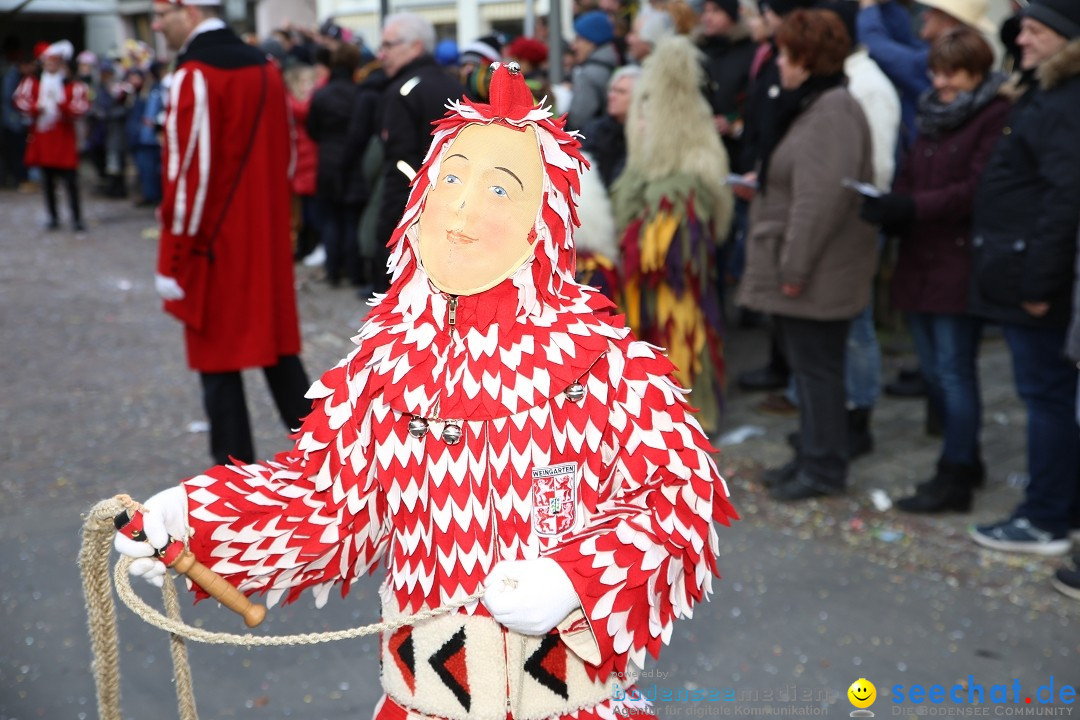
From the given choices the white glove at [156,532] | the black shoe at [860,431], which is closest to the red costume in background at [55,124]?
the black shoe at [860,431]

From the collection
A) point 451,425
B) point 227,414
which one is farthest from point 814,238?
point 451,425

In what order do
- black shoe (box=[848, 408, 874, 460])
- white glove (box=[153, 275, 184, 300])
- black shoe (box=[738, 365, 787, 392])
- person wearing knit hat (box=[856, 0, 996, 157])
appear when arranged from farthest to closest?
1. black shoe (box=[738, 365, 787, 392])
2. person wearing knit hat (box=[856, 0, 996, 157])
3. black shoe (box=[848, 408, 874, 460])
4. white glove (box=[153, 275, 184, 300])

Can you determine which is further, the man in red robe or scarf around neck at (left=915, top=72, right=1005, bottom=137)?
scarf around neck at (left=915, top=72, right=1005, bottom=137)

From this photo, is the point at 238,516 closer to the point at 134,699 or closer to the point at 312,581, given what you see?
the point at 312,581

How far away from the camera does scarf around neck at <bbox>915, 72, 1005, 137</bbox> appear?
4.31 meters

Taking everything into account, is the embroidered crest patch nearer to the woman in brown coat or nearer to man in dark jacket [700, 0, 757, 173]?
the woman in brown coat

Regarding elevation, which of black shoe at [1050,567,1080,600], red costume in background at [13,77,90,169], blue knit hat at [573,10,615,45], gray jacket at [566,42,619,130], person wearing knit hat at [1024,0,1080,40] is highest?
person wearing knit hat at [1024,0,1080,40]

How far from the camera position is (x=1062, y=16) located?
3766mm

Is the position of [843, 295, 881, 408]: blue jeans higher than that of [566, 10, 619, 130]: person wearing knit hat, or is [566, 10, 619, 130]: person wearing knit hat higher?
[566, 10, 619, 130]: person wearing knit hat

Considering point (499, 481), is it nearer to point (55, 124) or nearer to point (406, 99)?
point (406, 99)

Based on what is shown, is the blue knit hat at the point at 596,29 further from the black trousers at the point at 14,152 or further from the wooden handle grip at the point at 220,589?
the black trousers at the point at 14,152

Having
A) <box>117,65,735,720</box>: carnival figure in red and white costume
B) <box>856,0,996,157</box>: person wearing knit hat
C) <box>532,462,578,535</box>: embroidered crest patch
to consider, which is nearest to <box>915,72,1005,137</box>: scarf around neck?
<box>856,0,996,157</box>: person wearing knit hat

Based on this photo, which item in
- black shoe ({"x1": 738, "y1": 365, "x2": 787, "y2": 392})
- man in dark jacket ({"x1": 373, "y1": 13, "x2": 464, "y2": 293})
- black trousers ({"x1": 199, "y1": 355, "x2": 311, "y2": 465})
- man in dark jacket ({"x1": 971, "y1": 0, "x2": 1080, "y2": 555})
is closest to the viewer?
man in dark jacket ({"x1": 971, "y1": 0, "x2": 1080, "y2": 555})

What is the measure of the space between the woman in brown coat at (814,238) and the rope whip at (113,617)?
113 inches
